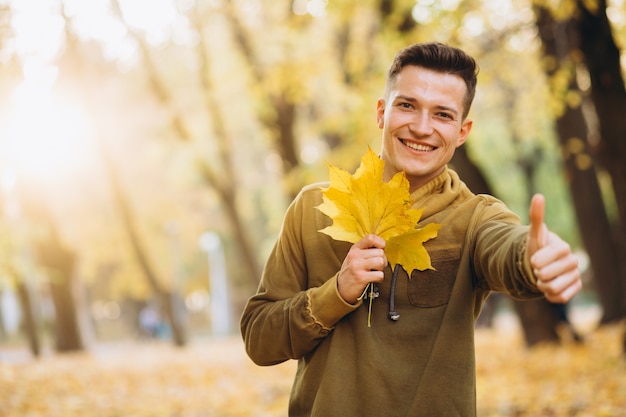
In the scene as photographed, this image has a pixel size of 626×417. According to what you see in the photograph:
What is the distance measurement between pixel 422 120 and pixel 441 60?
193 millimetres

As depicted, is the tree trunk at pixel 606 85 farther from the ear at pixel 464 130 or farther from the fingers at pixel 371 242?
the fingers at pixel 371 242

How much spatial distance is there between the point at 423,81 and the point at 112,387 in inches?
425

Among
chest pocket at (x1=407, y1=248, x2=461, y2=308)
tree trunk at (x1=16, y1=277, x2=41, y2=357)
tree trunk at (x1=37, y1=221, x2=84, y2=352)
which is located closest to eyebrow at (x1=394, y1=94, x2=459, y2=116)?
chest pocket at (x1=407, y1=248, x2=461, y2=308)

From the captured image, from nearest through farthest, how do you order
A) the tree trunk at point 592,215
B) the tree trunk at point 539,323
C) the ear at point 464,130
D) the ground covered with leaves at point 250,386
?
the ear at point 464,130, the ground covered with leaves at point 250,386, the tree trunk at point 539,323, the tree trunk at point 592,215

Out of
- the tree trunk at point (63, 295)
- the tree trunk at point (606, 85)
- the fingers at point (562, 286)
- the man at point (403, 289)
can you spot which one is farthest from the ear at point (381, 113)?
the tree trunk at point (63, 295)

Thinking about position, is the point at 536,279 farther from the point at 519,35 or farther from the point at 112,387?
the point at 112,387

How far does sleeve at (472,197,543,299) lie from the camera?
6.14 ft

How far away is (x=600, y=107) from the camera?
8.02 meters

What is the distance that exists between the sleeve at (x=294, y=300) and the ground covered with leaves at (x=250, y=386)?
17.2 ft

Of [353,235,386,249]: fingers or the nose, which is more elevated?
the nose

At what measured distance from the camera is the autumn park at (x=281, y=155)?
815 cm

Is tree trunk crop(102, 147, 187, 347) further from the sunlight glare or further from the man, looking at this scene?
the man

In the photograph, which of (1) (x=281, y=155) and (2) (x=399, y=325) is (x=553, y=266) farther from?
(1) (x=281, y=155)

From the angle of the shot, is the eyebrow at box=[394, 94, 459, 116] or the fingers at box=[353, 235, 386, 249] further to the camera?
the eyebrow at box=[394, 94, 459, 116]
